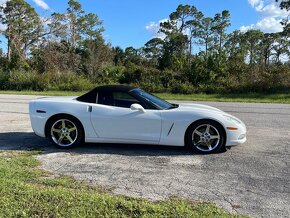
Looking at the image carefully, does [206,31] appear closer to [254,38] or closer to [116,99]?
[254,38]

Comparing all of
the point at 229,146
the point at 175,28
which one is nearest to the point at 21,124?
the point at 229,146

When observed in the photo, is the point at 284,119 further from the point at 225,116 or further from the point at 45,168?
the point at 45,168

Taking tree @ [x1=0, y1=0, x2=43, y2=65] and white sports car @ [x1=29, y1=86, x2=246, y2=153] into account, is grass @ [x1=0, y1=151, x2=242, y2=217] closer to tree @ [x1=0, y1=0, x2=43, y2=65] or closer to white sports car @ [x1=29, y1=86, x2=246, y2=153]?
white sports car @ [x1=29, y1=86, x2=246, y2=153]

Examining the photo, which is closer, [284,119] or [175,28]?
[284,119]

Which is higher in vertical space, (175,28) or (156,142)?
(175,28)

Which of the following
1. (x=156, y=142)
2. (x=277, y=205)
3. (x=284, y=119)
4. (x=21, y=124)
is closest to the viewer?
(x=277, y=205)

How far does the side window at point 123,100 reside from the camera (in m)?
6.53

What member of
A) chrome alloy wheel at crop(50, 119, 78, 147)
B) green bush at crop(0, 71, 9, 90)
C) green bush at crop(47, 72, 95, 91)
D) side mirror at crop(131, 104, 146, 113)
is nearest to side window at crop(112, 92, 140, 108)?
side mirror at crop(131, 104, 146, 113)

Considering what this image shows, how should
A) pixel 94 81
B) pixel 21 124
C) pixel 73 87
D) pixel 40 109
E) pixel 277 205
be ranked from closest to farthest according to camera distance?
pixel 277 205 < pixel 40 109 < pixel 21 124 < pixel 73 87 < pixel 94 81

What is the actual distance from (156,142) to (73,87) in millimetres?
20707

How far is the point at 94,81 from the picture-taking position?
1147 inches

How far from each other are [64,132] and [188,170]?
8.43 ft

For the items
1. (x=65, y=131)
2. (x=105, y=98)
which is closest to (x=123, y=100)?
(x=105, y=98)

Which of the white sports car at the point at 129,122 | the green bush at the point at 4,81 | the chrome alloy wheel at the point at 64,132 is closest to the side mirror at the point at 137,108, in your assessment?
the white sports car at the point at 129,122
